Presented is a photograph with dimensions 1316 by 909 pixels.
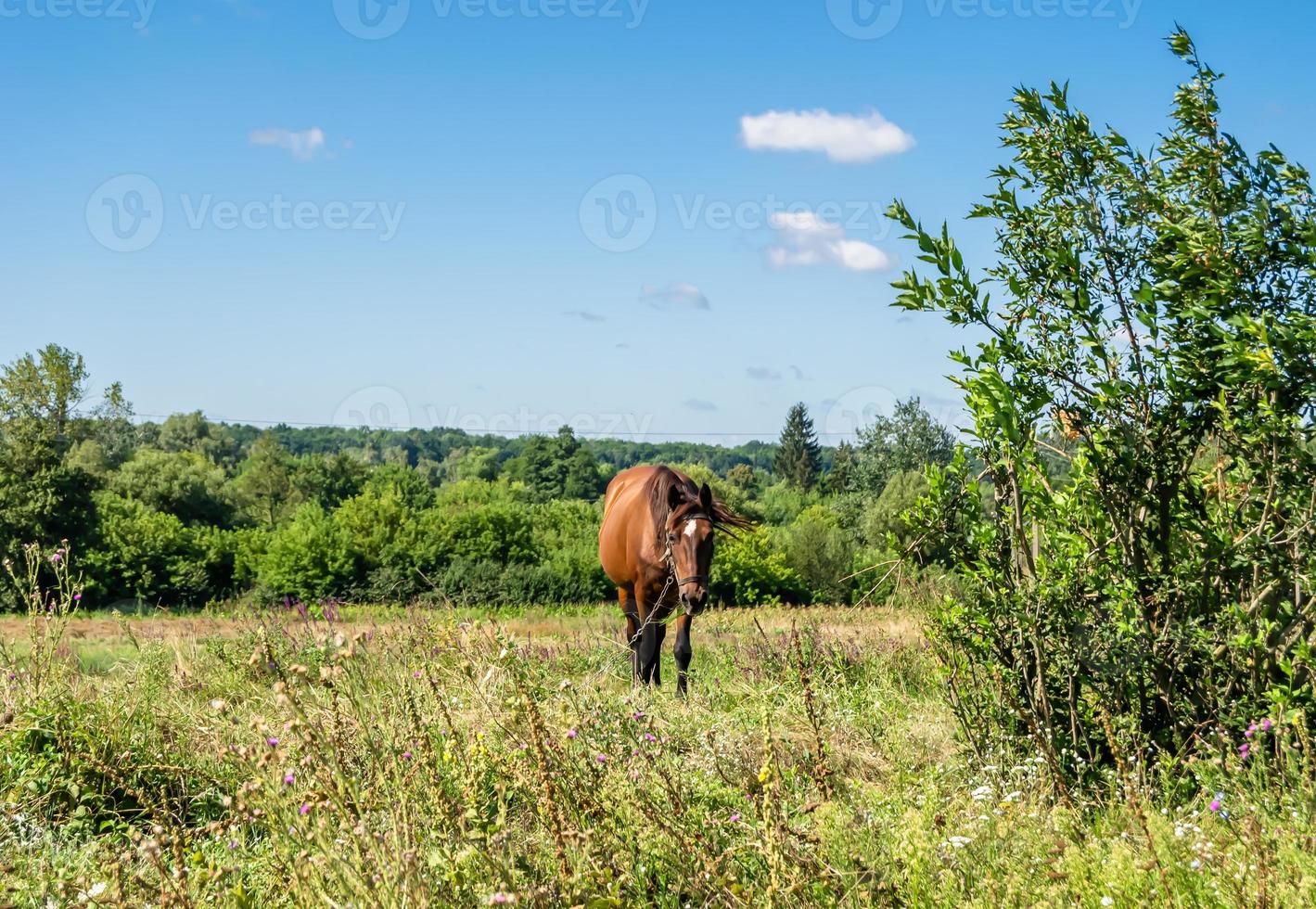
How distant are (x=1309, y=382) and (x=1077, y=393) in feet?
3.08

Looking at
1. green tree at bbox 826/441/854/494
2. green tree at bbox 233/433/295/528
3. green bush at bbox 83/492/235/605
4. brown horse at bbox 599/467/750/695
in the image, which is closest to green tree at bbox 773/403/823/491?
green tree at bbox 826/441/854/494

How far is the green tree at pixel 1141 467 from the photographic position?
432 cm

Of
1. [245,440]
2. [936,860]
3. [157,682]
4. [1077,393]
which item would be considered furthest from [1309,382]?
[245,440]

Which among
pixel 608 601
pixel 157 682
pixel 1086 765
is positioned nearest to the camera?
pixel 1086 765

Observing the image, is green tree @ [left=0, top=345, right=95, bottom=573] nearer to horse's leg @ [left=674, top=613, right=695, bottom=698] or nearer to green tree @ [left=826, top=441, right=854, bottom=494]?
horse's leg @ [left=674, top=613, right=695, bottom=698]

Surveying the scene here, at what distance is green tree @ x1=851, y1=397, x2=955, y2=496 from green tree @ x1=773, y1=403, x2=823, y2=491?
26.9m

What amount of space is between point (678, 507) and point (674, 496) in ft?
0.36

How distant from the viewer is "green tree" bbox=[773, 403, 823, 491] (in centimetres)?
9400

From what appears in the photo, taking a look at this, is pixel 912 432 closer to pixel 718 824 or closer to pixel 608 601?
pixel 608 601

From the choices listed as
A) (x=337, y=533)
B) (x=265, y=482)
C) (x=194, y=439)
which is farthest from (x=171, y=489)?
(x=194, y=439)

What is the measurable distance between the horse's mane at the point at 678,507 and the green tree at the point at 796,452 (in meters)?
84.9

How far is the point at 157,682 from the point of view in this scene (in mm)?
7438

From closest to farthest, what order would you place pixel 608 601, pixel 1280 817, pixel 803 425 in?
pixel 1280 817, pixel 608 601, pixel 803 425

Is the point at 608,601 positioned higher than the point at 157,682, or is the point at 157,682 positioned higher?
the point at 157,682
